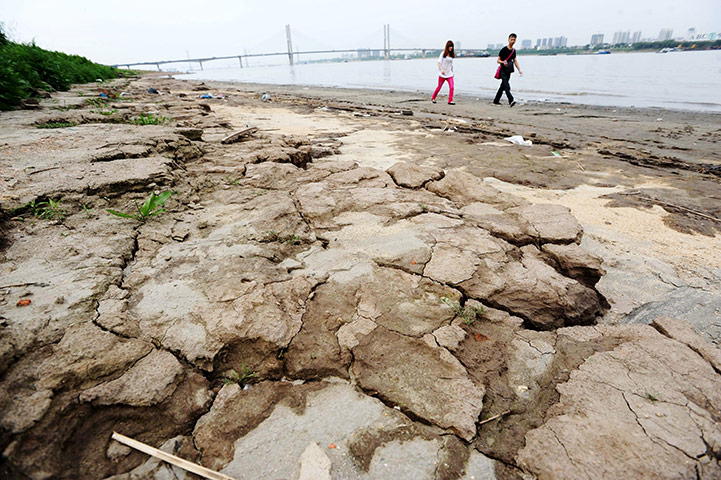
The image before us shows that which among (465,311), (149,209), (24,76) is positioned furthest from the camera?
(24,76)

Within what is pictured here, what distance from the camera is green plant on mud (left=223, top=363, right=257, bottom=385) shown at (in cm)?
126

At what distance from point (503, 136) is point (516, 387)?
17.4 feet

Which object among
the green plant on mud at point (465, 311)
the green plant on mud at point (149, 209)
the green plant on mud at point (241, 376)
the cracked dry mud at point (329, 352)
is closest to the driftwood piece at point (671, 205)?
the cracked dry mud at point (329, 352)

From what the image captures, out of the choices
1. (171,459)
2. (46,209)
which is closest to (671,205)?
(171,459)

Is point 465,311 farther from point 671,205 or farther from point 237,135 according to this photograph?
point 237,135

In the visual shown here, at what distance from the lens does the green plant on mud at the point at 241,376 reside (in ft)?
4.13

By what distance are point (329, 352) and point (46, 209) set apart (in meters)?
1.98

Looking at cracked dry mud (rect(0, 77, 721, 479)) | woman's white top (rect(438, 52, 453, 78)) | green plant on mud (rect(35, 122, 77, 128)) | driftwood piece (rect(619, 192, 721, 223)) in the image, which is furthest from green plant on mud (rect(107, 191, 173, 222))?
woman's white top (rect(438, 52, 453, 78))

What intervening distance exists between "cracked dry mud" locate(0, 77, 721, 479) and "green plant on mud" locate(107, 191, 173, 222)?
70 millimetres

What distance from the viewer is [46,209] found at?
6.66 ft

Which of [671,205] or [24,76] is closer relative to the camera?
[671,205]

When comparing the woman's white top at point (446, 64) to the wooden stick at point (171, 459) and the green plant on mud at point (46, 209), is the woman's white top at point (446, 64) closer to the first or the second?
the green plant on mud at point (46, 209)

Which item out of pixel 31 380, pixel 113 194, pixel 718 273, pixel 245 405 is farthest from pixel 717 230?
pixel 113 194

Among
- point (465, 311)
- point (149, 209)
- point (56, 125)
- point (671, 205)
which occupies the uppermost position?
point (56, 125)
